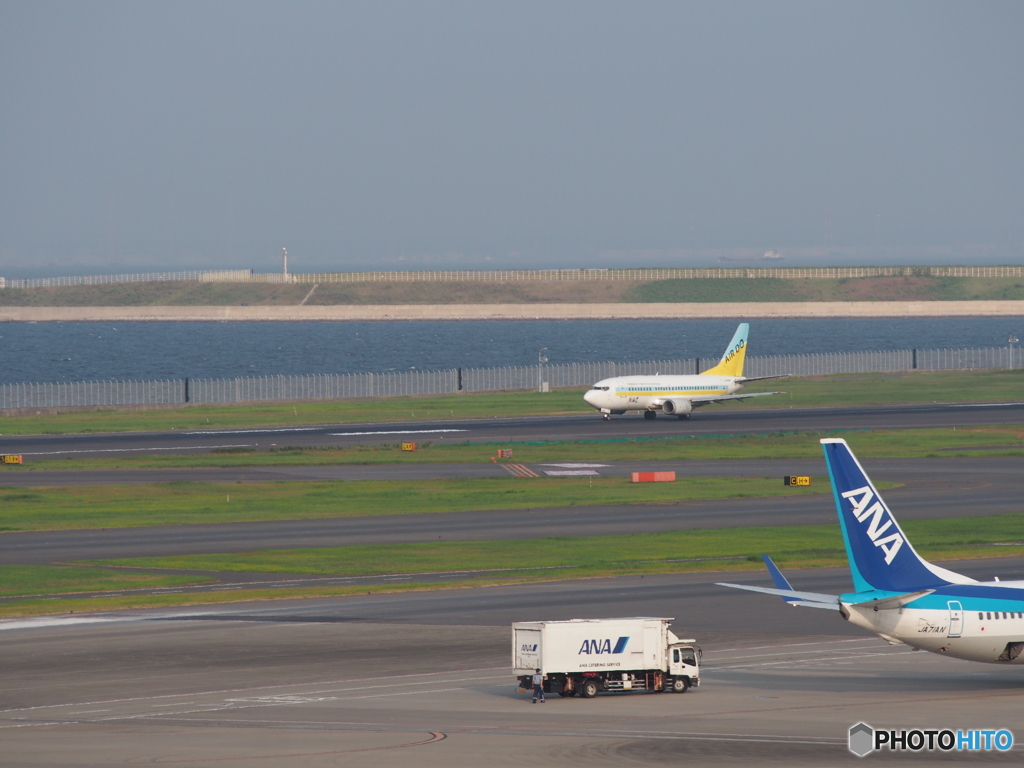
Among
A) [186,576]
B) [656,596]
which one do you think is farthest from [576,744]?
[186,576]

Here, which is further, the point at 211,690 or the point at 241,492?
the point at 241,492

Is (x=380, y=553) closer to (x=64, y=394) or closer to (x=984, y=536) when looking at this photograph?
(x=984, y=536)

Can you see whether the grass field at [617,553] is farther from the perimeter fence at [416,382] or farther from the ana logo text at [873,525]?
the perimeter fence at [416,382]

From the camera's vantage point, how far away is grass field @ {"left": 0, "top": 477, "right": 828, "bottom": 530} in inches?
2970

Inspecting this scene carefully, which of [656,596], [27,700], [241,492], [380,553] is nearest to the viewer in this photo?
[27,700]

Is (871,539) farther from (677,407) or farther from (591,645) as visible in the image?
(677,407)

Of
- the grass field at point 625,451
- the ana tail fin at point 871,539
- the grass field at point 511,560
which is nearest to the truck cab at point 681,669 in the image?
the ana tail fin at point 871,539

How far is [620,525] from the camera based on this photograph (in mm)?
71000

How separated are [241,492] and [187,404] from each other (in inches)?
2550

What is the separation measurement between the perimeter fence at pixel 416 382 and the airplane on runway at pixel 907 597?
394 feet

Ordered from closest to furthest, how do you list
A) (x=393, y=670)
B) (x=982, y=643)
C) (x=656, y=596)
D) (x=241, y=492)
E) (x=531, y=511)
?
(x=982, y=643) < (x=393, y=670) < (x=656, y=596) < (x=531, y=511) < (x=241, y=492)

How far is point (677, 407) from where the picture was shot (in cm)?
12488

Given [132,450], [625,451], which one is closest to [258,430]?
[132,450]

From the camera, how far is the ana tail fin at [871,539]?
110 feet
